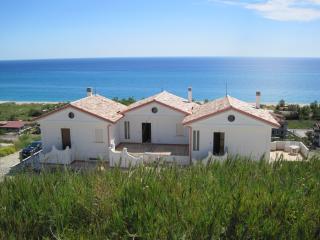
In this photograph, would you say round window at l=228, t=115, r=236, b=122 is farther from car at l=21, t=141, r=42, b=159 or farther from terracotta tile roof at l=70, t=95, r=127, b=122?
car at l=21, t=141, r=42, b=159

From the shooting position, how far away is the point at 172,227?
24.9 ft

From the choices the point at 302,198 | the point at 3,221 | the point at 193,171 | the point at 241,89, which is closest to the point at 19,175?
the point at 3,221

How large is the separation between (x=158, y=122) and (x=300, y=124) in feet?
105

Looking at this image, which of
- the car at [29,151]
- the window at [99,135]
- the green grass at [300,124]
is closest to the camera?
the window at [99,135]

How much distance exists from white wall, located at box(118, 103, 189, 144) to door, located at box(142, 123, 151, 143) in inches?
7.8

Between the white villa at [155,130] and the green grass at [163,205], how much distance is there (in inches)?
355

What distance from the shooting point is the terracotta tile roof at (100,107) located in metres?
21.9

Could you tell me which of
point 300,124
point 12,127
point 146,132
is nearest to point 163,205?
point 146,132

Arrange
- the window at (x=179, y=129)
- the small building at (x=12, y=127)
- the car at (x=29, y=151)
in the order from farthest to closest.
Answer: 1. the small building at (x=12, y=127)
2. the car at (x=29, y=151)
3. the window at (x=179, y=129)

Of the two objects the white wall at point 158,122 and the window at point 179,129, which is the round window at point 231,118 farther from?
the window at point 179,129

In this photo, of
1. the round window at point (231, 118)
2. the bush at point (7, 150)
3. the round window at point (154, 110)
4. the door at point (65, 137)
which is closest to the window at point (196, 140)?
the round window at point (231, 118)

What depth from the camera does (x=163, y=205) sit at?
8.52m

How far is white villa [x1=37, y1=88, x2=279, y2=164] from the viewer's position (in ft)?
66.6

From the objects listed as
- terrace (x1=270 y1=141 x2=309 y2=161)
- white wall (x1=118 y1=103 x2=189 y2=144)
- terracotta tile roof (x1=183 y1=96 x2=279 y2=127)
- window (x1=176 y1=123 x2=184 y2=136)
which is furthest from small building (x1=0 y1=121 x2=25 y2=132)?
terrace (x1=270 y1=141 x2=309 y2=161)
